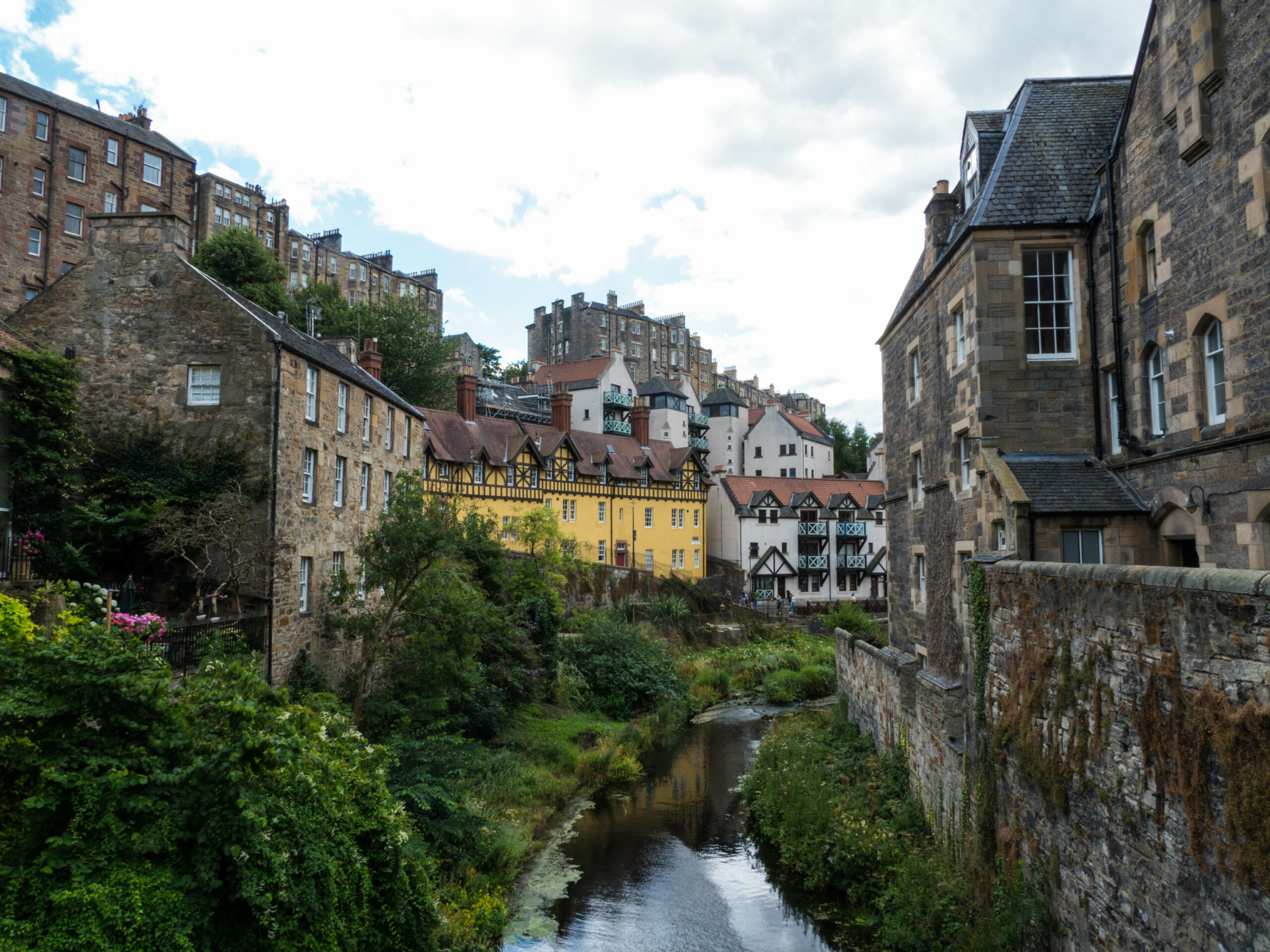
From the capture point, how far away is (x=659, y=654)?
32.8m

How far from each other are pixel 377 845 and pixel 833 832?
31.4ft

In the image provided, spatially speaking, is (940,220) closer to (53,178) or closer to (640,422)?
(640,422)

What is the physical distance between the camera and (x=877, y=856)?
579 inches

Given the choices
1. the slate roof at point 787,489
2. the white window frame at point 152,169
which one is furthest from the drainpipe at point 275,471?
the white window frame at point 152,169

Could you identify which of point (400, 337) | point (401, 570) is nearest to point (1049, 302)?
point (401, 570)

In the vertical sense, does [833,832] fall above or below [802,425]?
below

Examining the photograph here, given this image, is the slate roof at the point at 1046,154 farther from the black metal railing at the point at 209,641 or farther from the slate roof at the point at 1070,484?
the black metal railing at the point at 209,641

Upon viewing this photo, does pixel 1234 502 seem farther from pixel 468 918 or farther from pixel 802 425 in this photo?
pixel 802 425

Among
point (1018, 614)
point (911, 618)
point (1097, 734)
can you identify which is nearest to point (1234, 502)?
point (1018, 614)

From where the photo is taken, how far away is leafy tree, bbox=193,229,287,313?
1580 inches

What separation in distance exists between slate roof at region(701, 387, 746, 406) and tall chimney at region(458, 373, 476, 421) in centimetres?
3095

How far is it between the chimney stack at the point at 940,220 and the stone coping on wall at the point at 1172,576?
10.3 m

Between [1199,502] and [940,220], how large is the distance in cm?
923

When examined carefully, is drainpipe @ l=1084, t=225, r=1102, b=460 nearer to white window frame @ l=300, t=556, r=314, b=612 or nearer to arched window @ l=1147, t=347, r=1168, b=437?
arched window @ l=1147, t=347, r=1168, b=437
